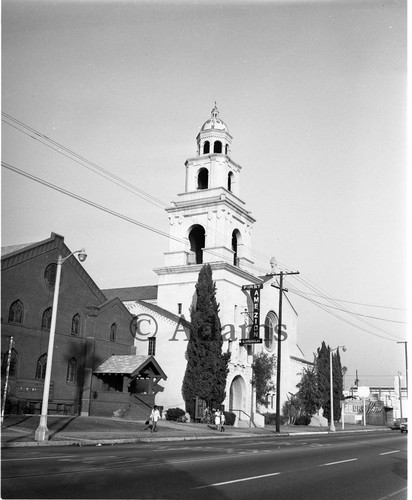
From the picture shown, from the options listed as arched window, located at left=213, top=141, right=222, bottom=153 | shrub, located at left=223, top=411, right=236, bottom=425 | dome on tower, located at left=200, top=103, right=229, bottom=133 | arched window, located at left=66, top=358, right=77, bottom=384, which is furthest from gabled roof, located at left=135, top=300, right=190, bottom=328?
dome on tower, located at left=200, top=103, right=229, bottom=133

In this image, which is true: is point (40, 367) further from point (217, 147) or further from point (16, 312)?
point (217, 147)

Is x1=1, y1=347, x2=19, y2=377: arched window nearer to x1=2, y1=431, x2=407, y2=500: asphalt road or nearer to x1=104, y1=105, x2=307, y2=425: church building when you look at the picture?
x1=104, y1=105, x2=307, y2=425: church building

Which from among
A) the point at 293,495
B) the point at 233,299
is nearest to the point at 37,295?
the point at 233,299

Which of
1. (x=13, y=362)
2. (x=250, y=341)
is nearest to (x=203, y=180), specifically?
(x=250, y=341)

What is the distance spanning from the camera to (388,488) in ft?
41.3

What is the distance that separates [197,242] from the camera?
5703 centimetres

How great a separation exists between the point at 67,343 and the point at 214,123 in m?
27.0

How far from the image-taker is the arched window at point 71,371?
40.4m

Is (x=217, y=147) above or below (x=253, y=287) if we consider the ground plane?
above

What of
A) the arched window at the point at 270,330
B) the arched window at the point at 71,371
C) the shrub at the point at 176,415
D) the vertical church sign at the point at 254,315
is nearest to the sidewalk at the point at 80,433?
the arched window at the point at 71,371

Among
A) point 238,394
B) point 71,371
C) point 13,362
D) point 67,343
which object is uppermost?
point 67,343

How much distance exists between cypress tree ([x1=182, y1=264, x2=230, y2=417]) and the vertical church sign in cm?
514

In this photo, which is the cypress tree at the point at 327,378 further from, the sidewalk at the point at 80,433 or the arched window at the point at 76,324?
the sidewalk at the point at 80,433

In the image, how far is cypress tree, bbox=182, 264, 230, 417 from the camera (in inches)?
1758
